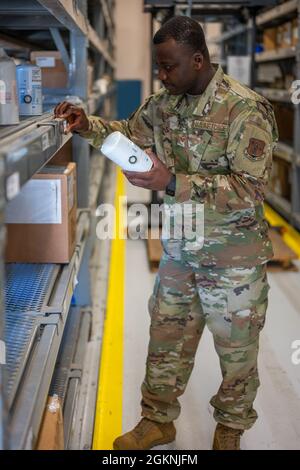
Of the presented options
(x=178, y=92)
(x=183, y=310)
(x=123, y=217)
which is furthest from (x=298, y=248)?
(x=178, y=92)

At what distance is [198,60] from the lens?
188cm

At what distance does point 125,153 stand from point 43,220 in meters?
0.57

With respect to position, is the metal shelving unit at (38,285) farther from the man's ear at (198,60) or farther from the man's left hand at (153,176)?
the man's ear at (198,60)

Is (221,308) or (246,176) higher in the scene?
(246,176)

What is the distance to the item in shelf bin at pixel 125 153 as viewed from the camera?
5.57 ft

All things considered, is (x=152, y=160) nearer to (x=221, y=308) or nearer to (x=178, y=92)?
(x=178, y=92)

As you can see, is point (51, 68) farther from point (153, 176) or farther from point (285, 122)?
point (285, 122)

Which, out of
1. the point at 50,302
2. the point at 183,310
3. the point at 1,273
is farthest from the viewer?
the point at 183,310

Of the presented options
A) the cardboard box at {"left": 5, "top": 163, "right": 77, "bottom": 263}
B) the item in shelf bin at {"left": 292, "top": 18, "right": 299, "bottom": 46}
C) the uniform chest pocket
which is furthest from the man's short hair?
the item in shelf bin at {"left": 292, "top": 18, "right": 299, "bottom": 46}

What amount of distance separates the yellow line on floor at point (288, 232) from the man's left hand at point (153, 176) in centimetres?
340

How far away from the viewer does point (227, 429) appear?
7.12ft

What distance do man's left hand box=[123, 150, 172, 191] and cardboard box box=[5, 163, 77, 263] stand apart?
0.42 metres

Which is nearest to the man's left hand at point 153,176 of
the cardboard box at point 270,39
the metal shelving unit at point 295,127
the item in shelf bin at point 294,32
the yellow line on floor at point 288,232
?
the yellow line on floor at point 288,232

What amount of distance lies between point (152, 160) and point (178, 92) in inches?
12.4
